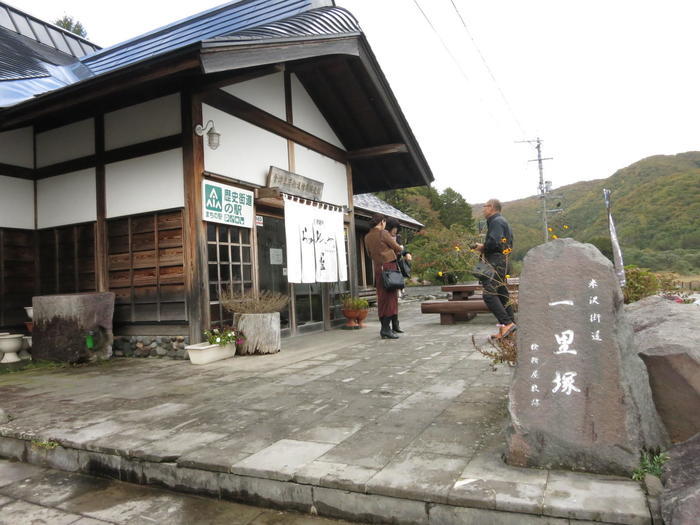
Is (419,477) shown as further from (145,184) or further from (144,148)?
(144,148)

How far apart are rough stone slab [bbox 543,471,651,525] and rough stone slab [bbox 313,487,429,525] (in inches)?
22.6

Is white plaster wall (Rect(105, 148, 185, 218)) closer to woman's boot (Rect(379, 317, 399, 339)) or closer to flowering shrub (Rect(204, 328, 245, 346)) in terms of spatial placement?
flowering shrub (Rect(204, 328, 245, 346))

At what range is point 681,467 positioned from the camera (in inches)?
84.4

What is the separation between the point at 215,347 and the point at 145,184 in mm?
2566

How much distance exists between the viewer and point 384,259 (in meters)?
7.49

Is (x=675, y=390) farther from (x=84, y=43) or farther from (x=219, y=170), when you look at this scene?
(x=84, y=43)

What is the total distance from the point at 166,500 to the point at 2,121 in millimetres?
6424

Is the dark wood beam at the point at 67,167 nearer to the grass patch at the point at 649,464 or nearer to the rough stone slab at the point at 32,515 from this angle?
the rough stone slab at the point at 32,515

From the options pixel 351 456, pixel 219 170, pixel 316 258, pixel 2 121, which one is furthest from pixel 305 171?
pixel 351 456

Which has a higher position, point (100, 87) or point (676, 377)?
point (100, 87)

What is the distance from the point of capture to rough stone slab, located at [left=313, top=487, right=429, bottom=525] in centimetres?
222

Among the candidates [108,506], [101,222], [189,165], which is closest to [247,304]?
[189,165]

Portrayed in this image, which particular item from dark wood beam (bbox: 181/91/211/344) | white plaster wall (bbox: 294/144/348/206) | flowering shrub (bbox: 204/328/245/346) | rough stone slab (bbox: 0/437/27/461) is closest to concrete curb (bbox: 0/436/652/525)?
rough stone slab (bbox: 0/437/27/461)

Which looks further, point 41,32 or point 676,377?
point 41,32
